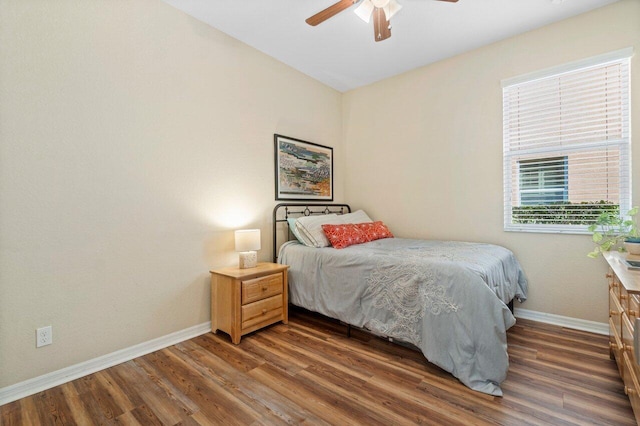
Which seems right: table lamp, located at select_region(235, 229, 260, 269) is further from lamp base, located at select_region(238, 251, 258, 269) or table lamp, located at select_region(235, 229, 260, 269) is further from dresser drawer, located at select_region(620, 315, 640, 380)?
dresser drawer, located at select_region(620, 315, 640, 380)

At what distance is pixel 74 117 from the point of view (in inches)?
78.2

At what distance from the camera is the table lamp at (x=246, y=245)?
8.76 ft

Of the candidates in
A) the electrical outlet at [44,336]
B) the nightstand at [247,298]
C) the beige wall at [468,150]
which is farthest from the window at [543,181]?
the electrical outlet at [44,336]

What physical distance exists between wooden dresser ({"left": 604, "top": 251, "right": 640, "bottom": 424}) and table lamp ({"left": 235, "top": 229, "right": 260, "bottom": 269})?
7.89ft

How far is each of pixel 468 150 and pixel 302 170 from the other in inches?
75.3

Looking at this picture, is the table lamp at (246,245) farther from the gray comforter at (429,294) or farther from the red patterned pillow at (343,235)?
the red patterned pillow at (343,235)

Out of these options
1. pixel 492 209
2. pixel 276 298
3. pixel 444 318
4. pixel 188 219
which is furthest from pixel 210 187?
pixel 492 209

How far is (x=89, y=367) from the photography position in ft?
6.62

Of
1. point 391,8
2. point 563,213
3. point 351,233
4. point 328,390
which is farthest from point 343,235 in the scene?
point 563,213

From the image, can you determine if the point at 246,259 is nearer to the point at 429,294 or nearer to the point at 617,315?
the point at 429,294

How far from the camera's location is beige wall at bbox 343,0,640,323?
2.56m

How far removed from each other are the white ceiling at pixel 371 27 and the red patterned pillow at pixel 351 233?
1.91 metres

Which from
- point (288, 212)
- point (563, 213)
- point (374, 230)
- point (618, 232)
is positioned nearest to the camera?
point (618, 232)

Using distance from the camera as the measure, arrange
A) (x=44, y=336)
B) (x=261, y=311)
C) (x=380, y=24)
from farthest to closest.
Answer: (x=261, y=311)
(x=380, y=24)
(x=44, y=336)
